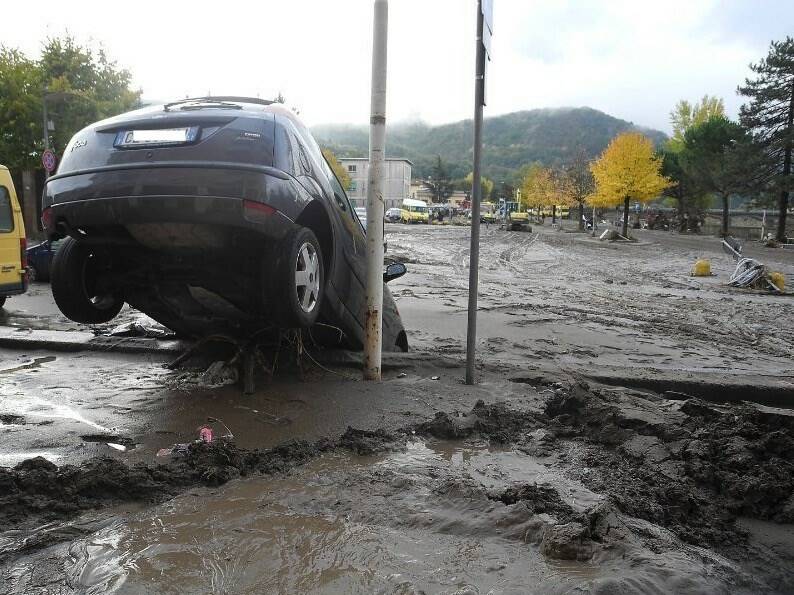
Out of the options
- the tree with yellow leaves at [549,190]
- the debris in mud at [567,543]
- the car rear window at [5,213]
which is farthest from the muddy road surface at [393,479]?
the tree with yellow leaves at [549,190]

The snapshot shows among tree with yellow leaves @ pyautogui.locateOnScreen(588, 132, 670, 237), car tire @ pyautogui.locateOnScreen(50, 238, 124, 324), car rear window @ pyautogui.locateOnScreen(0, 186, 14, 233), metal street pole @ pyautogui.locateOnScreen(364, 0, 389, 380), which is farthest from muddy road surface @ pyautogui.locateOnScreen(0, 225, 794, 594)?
tree with yellow leaves @ pyautogui.locateOnScreen(588, 132, 670, 237)

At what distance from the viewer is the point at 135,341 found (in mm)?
6258

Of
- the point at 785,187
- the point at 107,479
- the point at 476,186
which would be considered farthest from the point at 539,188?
the point at 107,479

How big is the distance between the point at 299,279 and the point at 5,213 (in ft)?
25.8

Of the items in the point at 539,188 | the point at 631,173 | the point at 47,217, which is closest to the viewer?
the point at 47,217

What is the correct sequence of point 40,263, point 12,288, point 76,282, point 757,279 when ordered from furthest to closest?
point 757,279 < point 40,263 < point 12,288 < point 76,282

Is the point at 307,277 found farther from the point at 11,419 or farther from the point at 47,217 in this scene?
the point at 11,419

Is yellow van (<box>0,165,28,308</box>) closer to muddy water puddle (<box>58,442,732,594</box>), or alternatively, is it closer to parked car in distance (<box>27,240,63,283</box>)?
parked car in distance (<box>27,240,63,283</box>)

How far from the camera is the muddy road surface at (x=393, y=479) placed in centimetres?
238

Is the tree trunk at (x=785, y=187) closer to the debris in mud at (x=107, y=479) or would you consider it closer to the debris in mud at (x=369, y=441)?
the debris in mud at (x=369, y=441)

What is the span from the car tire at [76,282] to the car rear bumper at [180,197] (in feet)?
1.74

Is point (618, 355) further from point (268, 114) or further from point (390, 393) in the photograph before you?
point (268, 114)

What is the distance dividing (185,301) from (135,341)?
1773mm

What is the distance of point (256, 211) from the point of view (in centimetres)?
374
